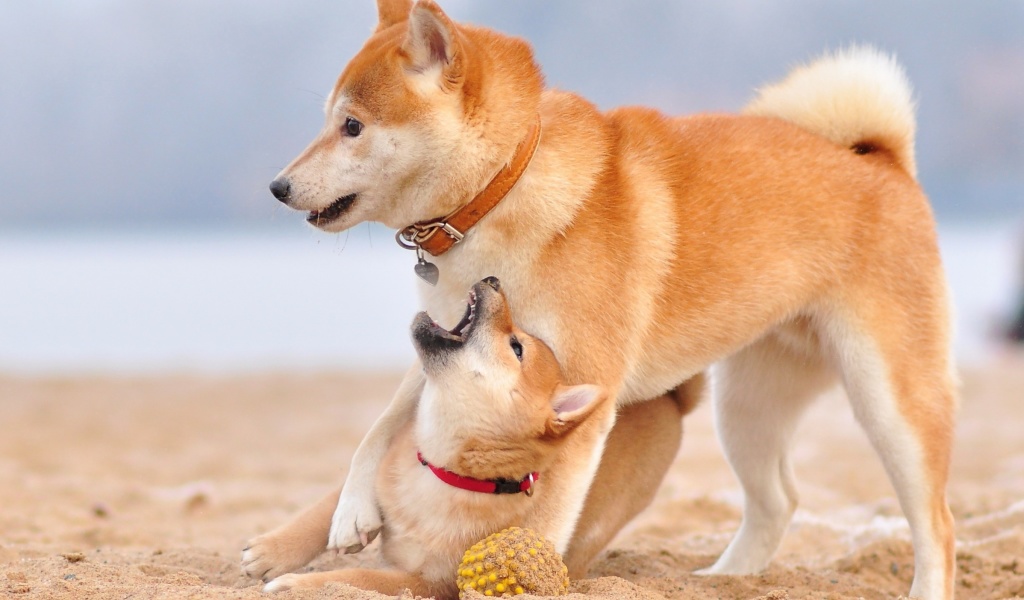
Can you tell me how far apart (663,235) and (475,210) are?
0.71 metres

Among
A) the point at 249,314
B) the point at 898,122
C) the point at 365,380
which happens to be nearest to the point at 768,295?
the point at 898,122

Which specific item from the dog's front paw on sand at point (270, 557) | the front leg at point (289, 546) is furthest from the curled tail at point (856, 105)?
the dog's front paw on sand at point (270, 557)

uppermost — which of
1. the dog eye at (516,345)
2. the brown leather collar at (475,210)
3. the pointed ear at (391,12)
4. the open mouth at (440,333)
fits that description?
the pointed ear at (391,12)

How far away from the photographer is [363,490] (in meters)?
3.69

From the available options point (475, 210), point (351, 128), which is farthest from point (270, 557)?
point (351, 128)

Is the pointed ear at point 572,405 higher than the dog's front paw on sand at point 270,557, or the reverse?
the pointed ear at point 572,405

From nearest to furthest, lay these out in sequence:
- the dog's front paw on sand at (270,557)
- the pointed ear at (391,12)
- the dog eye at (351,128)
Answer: the dog eye at (351,128), the dog's front paw on sand at (270,557), the pointed ear at (391,12)

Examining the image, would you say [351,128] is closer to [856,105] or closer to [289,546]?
[289,546]

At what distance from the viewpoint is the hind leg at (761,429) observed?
4410mm

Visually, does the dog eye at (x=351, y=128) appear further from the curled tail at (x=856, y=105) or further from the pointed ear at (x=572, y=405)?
the curled tail at (x=856, y=105)

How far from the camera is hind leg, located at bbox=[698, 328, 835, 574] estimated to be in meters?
4.41

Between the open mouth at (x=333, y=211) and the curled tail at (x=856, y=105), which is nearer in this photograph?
the open mouth at (x=333, y=211)

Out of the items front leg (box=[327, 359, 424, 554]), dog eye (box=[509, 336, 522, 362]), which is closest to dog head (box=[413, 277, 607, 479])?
dog eye (box=[509, 336, 522, 362])

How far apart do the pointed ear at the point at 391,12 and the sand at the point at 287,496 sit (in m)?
2.06
